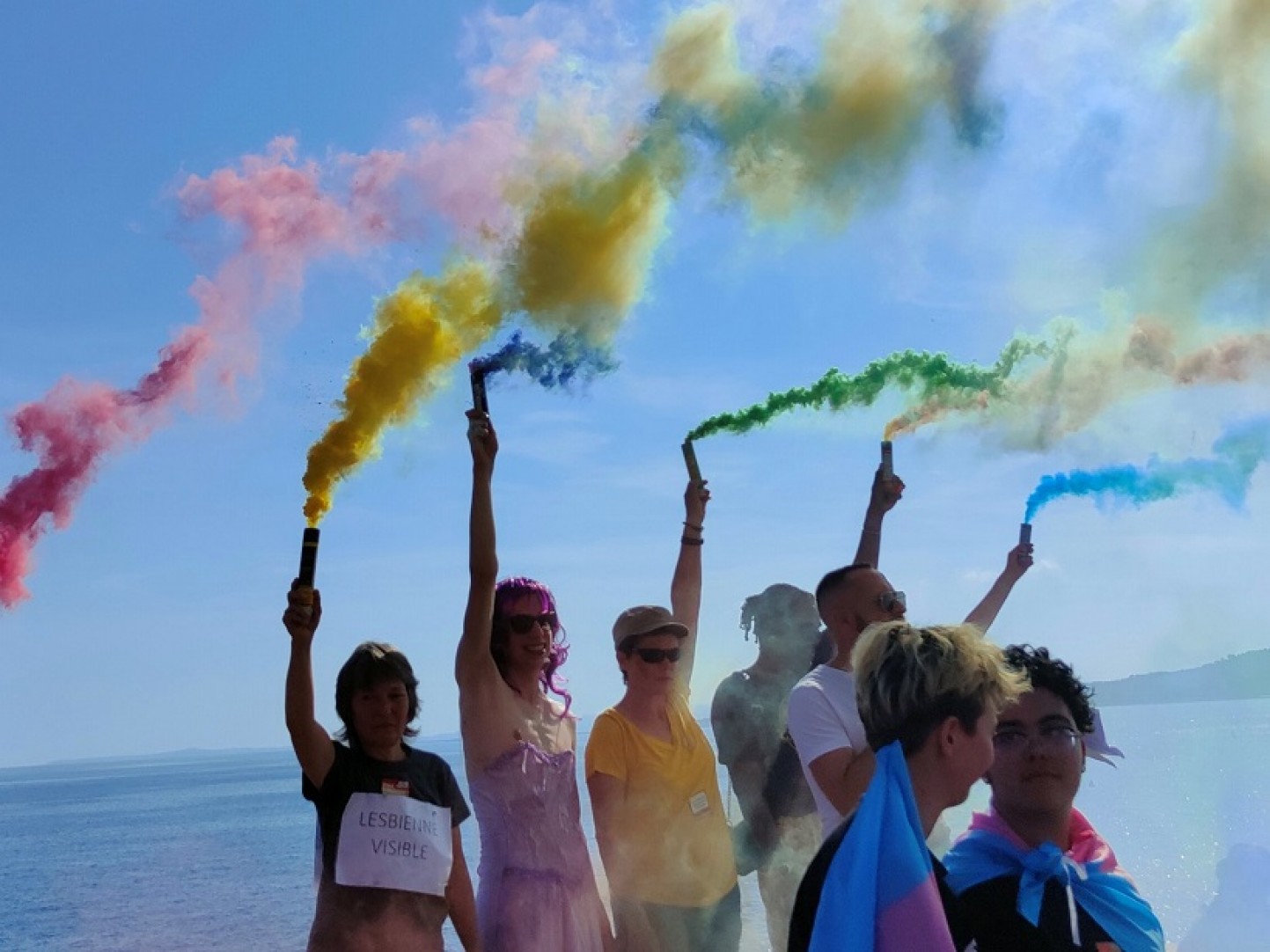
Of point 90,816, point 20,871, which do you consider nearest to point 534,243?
point 20,871

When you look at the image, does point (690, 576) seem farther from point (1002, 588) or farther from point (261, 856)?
point (261, 856)

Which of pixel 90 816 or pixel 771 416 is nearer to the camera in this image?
pixel 771 416

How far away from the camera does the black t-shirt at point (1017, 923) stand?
3.05 m

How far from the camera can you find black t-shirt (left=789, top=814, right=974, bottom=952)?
9.04ft

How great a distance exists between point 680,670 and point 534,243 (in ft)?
10.3

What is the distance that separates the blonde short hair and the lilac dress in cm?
197

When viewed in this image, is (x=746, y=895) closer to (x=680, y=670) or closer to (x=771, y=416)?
(x=771, y=416)

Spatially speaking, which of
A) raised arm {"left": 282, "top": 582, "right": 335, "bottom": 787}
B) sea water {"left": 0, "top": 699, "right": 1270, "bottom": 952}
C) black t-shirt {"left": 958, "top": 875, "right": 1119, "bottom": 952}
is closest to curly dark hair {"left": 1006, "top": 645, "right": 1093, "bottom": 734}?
black t-shirt {"left": 958, "top": 875, "right": 1119, "bottom": 952}

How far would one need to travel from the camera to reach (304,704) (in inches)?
179

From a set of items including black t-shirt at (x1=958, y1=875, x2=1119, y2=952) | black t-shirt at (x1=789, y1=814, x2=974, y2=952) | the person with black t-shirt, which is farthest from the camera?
the person with black t-shirt

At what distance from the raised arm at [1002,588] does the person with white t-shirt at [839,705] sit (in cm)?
95

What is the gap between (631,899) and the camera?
500 centimetres

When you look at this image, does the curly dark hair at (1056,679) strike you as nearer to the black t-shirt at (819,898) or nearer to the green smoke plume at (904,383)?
the black t-shirt at (819,898)

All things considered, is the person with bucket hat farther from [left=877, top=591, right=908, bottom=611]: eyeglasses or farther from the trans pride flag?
the trans pride flag
